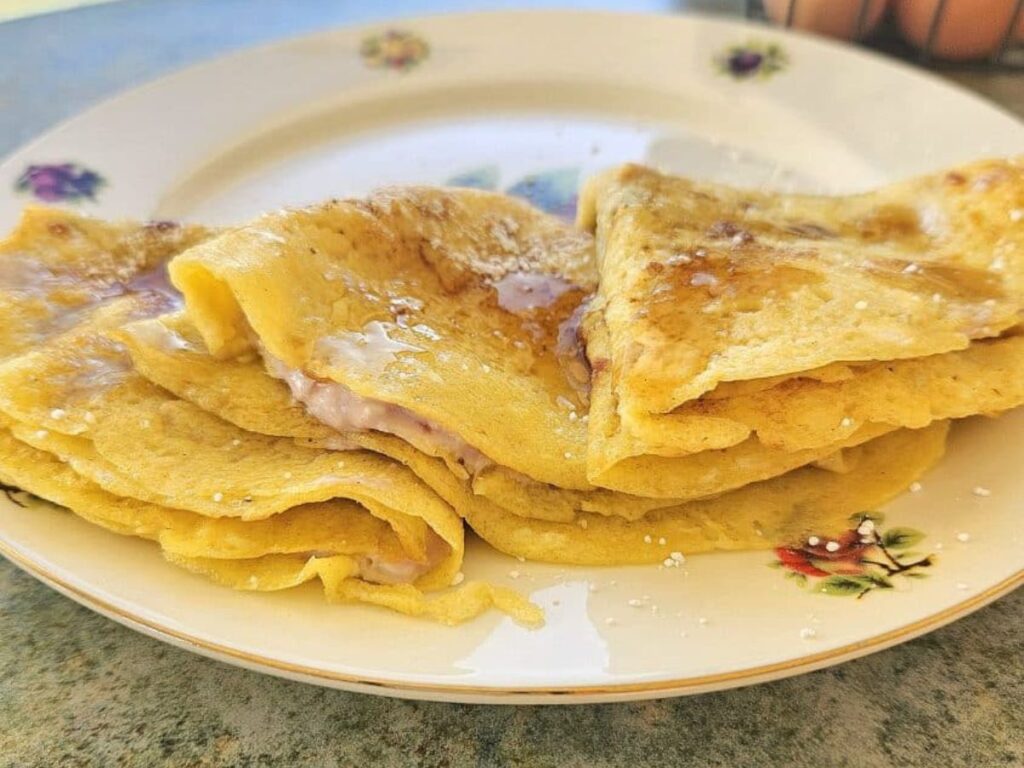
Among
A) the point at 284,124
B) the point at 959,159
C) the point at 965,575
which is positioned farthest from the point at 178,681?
the point at 959,159

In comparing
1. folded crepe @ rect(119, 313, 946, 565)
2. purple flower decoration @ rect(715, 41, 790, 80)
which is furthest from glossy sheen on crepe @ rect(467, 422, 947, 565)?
purple flower decoration @ rect(715, 41, 790, 80)

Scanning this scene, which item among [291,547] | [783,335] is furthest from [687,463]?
[291,547]

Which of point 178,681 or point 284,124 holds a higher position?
point 284,124

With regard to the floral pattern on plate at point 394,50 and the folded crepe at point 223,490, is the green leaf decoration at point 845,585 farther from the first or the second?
the floral pattern on plate at point 394,50

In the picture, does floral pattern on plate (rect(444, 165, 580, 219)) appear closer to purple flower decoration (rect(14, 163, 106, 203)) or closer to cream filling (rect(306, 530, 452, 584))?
purple flower decoration (rect(14, 163, 106, 203))

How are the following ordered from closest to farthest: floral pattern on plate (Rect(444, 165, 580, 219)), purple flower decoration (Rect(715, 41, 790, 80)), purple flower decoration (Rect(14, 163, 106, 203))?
purple flower decoration (Rect(14, 163, 106, 203)) < floral pattern on plate (Rect(444, 165, 580, 219)) < purple flower decoration (Rect(715, 41, 790, 80))

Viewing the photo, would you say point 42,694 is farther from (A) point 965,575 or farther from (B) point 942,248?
(B) point 942,248
